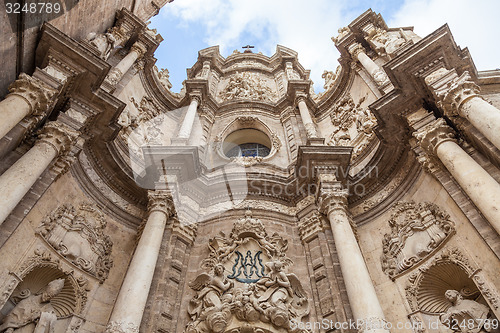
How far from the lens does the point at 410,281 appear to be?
7496 mm

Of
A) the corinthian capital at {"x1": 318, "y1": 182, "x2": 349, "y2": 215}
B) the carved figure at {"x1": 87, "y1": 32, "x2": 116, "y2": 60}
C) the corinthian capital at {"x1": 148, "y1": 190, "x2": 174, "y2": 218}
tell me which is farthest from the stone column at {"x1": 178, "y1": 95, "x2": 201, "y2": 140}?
the corinthian capital at {"x1": 318, "y1": 182, "x2": 349, "y2": 215}

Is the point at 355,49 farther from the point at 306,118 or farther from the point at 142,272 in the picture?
the point at 142,272

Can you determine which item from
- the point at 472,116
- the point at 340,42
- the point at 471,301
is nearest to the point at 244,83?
the point at 340,42

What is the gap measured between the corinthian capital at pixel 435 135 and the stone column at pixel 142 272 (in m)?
6.24

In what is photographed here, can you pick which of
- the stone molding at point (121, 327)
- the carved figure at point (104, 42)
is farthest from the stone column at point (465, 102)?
the carved figure at point (104, 42)

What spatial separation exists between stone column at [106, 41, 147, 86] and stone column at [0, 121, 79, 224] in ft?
13.3

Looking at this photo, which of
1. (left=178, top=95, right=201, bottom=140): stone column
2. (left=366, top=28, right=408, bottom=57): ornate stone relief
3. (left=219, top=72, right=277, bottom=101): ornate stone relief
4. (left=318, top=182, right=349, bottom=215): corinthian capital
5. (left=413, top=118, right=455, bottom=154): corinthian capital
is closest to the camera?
(left=413, top=118, right=455, bottom=154): corinthian capital

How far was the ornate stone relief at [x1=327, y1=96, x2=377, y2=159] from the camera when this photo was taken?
11.6m

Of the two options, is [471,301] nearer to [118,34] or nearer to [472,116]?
[472,116]

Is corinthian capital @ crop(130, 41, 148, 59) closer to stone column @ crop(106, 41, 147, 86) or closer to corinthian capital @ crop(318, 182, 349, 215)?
stone column @ crop(106, 41, 147, 86)

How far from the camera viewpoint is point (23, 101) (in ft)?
22.6

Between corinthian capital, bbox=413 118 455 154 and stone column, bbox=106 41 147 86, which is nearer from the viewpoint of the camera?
corinthian capital, bbox=413 118 455 154

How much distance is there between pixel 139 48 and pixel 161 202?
8.10m

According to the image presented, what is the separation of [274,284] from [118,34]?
1070 centimetres
